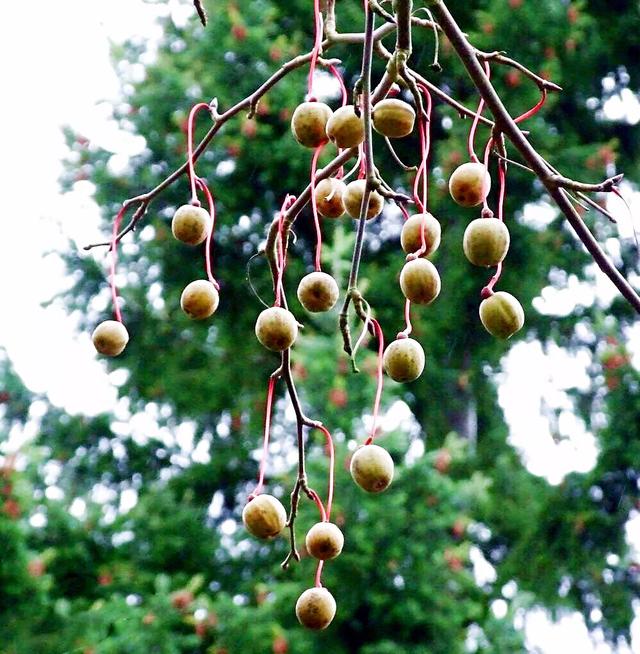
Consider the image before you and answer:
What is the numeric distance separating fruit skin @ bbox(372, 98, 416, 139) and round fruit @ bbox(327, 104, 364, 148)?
0.01 m

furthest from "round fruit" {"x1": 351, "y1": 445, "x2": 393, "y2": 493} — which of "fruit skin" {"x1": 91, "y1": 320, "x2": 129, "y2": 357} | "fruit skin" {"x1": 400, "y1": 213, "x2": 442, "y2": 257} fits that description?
"fruit skin" {"x1": 91, "y1": 320, "x2": 129, "y2": 357}

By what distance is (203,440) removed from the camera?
5.38m

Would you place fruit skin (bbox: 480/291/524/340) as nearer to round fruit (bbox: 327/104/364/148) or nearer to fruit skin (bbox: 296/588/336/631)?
round fruit (bbox: 327/104/364/148)

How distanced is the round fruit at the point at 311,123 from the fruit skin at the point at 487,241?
148mm

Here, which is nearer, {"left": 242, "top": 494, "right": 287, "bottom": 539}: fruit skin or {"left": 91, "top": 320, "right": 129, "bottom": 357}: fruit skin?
{"left": 242, "top": 494, "right": 287, "bottom": 539}: fruit skin

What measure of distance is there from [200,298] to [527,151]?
0.36m

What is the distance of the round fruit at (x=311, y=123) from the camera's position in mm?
874

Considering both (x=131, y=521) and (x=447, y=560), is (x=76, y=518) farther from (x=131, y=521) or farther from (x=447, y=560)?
(x=447, y=560)

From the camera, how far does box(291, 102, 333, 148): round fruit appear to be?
2.87 feet

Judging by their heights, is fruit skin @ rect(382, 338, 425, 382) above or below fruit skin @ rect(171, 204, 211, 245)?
below

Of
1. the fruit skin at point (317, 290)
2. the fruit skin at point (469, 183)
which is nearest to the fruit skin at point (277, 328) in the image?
the fruit skin at point (317, 290)

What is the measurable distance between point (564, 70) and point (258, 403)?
6.59 ft

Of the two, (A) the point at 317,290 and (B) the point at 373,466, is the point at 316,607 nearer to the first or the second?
(B) the point at 373,466

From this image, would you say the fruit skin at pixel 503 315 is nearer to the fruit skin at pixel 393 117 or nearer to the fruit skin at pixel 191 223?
the fruit skin at pixel 393 117
